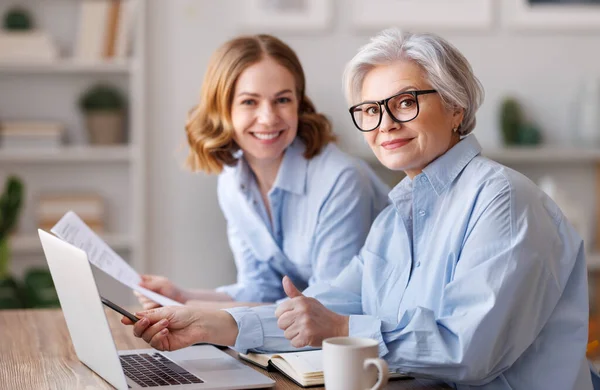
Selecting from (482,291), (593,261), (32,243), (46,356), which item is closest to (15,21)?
(32,243)

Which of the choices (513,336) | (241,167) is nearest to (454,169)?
(513,336)

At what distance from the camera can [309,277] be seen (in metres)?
2.21

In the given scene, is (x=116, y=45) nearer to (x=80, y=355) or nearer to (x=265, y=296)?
(x=265, y=296)

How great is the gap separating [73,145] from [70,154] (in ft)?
0.64

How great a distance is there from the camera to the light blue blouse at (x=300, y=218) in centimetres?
205

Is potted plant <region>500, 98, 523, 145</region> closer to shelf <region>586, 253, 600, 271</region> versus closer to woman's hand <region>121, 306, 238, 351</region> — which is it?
shelf <region>586, 253, 600, 271</region>

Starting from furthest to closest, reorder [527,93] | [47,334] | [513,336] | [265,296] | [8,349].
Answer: [527,93] → [265,296] → [47,334] → [8,349] → [513,336]

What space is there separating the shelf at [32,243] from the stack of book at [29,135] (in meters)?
0.44

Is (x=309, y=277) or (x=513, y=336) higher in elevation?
(x=513, y=336)

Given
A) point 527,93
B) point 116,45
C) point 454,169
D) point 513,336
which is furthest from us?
point 527,93

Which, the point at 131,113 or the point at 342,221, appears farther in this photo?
the point at 131,113

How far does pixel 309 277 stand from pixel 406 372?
0.88 metres

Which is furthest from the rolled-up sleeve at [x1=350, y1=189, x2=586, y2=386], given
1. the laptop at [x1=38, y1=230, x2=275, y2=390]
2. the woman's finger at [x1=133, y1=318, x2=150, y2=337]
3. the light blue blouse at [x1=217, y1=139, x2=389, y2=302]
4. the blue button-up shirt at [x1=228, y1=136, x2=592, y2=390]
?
the light blue blouse at [x1=217, y1=139, x2=389, y2=302]

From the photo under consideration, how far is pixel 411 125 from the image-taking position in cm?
151
